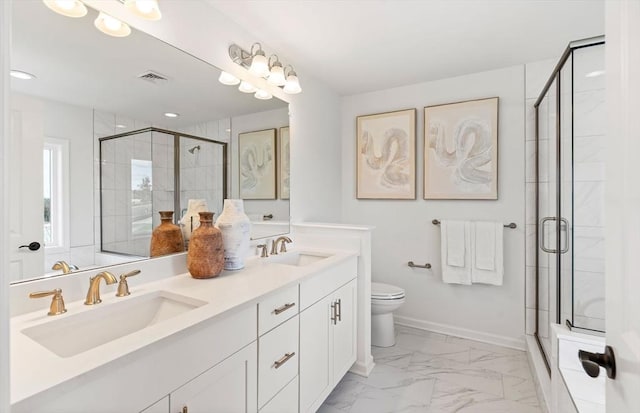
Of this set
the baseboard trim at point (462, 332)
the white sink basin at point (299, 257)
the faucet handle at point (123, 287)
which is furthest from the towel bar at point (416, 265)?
the faucet handle at point (123, 287)

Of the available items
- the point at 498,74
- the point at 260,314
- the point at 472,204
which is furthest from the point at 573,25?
the point at 260,314

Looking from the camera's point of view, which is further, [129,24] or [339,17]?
[339,17]

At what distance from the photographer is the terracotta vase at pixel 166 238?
1474mm

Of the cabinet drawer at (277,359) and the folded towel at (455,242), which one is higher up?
the folded towel at (455,242)

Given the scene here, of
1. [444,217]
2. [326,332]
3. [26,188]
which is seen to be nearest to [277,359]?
[326,332]

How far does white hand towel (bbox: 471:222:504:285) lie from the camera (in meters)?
2.46

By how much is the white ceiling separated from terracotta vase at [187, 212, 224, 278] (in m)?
1.25

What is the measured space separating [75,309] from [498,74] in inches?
121

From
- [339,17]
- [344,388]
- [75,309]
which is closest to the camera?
[75,309]

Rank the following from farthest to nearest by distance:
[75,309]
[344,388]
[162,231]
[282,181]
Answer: [282,181], [344,388], [162,231], [75,309]

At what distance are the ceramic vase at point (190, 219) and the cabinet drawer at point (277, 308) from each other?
2.01ft

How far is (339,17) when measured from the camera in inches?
72.0

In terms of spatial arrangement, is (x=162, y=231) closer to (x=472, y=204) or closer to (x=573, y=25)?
(x=472, y=204)

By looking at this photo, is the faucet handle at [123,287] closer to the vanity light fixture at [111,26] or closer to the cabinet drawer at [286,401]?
the cabinet drawer at [286,401]
